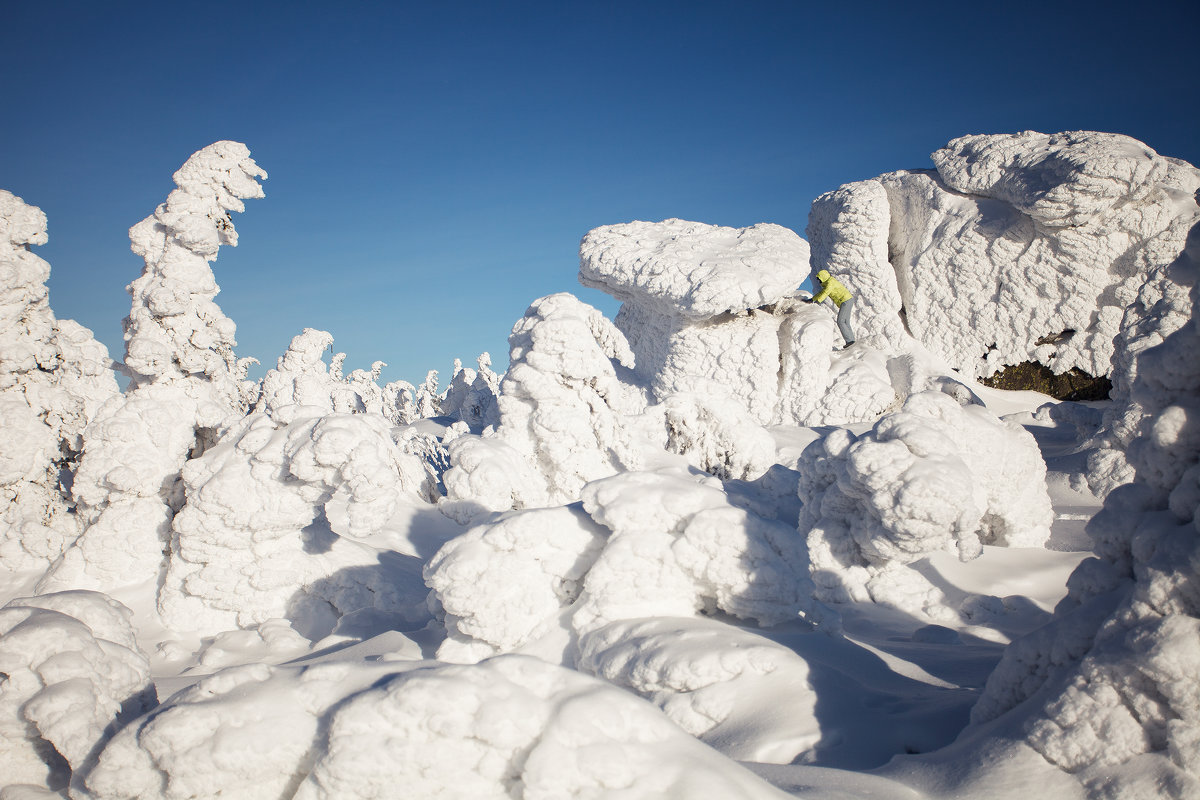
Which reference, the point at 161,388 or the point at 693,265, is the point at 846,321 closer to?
the point at 693,265

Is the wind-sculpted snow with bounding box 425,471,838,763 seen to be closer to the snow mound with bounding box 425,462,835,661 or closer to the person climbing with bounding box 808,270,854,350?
the snow mound with bounding box 425,462,835,661

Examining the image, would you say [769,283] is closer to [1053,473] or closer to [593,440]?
[593,440]

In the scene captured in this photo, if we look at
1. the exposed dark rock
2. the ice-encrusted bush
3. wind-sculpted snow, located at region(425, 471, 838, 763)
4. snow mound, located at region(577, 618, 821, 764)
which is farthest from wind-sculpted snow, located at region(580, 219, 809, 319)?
snow mound, located at region(577, 618, 821, 764)

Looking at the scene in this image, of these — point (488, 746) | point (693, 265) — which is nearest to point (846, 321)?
point (693, 265)

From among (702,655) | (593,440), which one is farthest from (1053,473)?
(702,655)

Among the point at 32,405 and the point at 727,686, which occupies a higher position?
the point at 32,405

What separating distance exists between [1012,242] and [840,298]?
8.48ft

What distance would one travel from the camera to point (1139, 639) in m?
2.49

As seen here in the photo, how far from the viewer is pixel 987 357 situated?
11484 mm

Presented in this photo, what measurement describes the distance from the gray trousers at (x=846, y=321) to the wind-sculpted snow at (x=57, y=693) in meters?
10.9

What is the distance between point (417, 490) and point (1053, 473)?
773cm

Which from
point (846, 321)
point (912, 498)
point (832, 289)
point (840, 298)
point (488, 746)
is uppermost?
point (832, 289)

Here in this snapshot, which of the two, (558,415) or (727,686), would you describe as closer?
(727,686)

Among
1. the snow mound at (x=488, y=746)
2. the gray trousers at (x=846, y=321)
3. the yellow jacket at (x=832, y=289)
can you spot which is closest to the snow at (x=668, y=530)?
the snow mound at (x=488, y=746)
